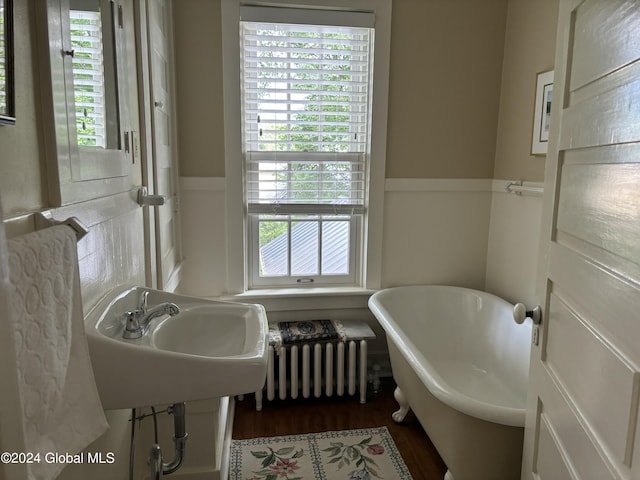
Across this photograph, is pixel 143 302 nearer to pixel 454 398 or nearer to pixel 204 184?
pixel 454 398

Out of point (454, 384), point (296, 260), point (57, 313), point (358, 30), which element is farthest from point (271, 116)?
point (57, 313)

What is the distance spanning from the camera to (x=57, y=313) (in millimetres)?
812

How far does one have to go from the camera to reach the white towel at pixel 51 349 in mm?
711

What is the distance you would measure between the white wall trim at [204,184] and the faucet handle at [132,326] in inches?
52.9

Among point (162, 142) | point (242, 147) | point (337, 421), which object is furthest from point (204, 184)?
point (337, 421)

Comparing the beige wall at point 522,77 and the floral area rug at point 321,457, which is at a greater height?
the beige wall at point 522,77

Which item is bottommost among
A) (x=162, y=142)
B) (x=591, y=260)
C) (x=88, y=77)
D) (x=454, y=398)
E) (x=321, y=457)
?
(x=321, y=457)

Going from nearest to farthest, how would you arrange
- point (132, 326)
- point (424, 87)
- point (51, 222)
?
1. point (51, 222)
2. point (132, 326)
3. point (424, 87)

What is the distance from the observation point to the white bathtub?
1.64 metres

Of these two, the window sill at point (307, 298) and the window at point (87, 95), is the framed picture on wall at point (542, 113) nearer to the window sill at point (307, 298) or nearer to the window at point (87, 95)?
the window sill at point (307, 298)

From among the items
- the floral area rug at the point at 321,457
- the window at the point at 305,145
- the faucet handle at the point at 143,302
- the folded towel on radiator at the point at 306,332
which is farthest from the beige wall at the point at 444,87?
the faucet handle at the point at 143,302

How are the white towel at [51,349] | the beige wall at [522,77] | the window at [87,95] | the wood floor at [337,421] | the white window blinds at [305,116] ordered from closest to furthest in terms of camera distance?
the white towel at [51,349] → the window at [87,95] → the wood floor at [337,421] → the beige wall at [522,77] → the white window blinds at [305,116]

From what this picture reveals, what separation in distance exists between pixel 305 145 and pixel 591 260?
185cm

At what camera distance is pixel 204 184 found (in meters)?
2.54
